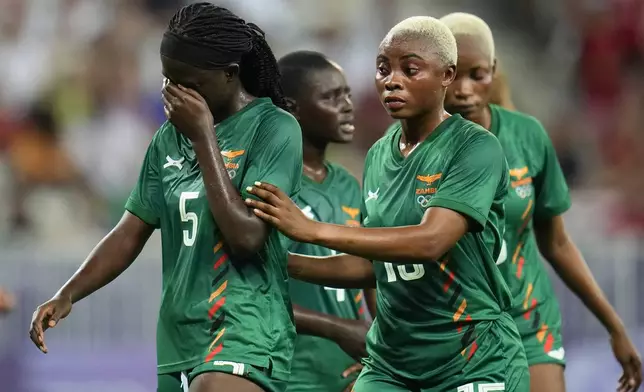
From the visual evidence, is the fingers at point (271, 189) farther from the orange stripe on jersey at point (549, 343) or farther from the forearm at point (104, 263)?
the orange stripe on jersey at point (549, 343)

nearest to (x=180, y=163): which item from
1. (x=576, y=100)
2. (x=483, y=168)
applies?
(x=483, y=168)

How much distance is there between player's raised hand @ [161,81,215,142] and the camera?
4.31 metres

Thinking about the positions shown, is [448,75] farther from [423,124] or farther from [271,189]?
[271,189]

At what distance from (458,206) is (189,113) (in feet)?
3.21

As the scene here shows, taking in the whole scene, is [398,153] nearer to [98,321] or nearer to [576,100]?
[98,321]

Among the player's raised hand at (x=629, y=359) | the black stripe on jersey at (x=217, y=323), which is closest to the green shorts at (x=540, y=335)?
the player's raised hand at (x=629, y=359)

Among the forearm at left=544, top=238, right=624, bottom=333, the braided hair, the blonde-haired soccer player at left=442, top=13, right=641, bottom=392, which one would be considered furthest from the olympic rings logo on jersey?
the forearm at left=544, top=238, right=624, bottom=333

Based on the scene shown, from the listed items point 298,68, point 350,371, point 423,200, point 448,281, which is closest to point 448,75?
point 423,200

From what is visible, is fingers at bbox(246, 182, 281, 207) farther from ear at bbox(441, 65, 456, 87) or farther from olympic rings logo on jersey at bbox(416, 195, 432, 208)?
ear at bbox(441, 65, 456, 87)

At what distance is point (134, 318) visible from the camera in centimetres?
914

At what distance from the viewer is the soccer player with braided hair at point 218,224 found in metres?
4.30

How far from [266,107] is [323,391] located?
1.73 m

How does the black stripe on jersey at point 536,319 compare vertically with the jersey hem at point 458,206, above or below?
below

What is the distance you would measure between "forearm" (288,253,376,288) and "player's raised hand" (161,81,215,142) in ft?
2.78
